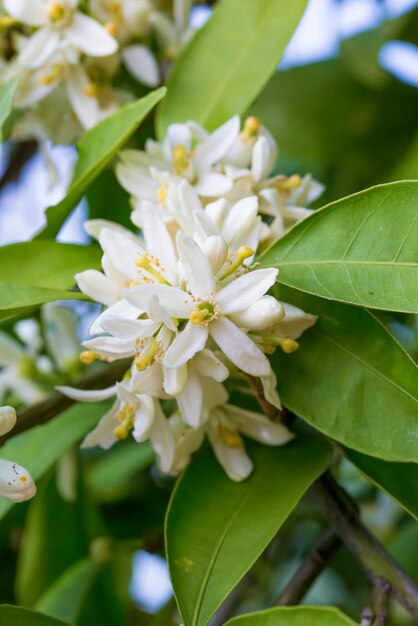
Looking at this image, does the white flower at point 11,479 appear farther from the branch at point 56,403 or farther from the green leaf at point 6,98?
the green leaf at point 6,98

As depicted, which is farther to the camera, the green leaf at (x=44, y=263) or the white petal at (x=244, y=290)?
the green leaf at (x=44, y=263)

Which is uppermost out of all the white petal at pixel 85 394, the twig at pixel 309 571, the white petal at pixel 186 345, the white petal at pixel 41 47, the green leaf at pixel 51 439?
the white petal at pixel 41 47

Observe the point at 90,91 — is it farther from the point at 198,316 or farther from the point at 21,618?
the point at 21,618

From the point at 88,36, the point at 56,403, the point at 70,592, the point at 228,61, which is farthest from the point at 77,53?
the point at 70,592

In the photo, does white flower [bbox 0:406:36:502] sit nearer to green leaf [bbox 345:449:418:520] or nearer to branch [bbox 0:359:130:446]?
branch [bbox 0:359:130:446]

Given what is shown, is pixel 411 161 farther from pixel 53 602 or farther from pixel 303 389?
pixel 53 602

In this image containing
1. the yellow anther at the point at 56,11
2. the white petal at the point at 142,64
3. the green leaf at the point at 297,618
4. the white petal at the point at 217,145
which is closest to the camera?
the green leaf at the point at 297,618

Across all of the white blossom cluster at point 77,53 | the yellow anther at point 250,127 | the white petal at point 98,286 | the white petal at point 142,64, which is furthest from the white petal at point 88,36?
the white petal at point 98,286
